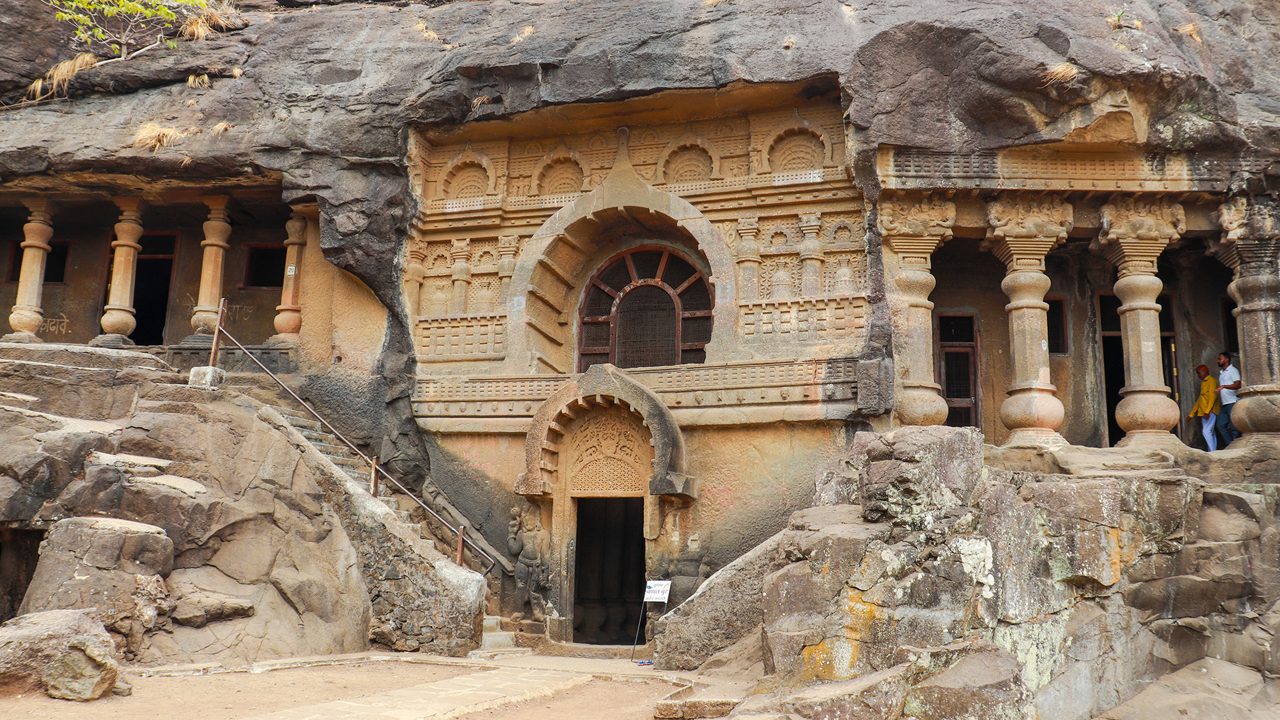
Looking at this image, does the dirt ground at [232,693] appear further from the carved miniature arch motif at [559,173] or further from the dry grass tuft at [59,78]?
the dry grass tuft at [59,78]

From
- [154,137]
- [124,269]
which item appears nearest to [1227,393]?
[154,137]

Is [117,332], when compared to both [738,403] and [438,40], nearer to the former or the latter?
[438,40]

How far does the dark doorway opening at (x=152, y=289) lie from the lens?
15.3 meters

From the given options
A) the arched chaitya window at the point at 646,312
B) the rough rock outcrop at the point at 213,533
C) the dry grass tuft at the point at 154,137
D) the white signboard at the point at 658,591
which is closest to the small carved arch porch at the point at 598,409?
the white signboard at the point at 658,591

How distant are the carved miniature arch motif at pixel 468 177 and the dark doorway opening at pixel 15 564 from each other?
6.39 metres

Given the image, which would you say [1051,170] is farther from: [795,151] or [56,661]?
[56,661]

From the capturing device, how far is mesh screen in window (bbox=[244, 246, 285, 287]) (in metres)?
15.0

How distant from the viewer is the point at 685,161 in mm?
12773

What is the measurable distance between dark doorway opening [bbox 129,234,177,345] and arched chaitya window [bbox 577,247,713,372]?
6.88 metres

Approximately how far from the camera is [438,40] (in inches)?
523

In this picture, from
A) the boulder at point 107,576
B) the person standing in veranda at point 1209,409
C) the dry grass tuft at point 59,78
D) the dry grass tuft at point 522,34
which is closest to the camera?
the boulder at point 107,576

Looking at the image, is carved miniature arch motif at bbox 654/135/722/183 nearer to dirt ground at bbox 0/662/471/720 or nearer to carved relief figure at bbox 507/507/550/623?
carved relief figure at bbox 507/507/550/623

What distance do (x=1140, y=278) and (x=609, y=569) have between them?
803cm

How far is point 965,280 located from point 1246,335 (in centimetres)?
316
